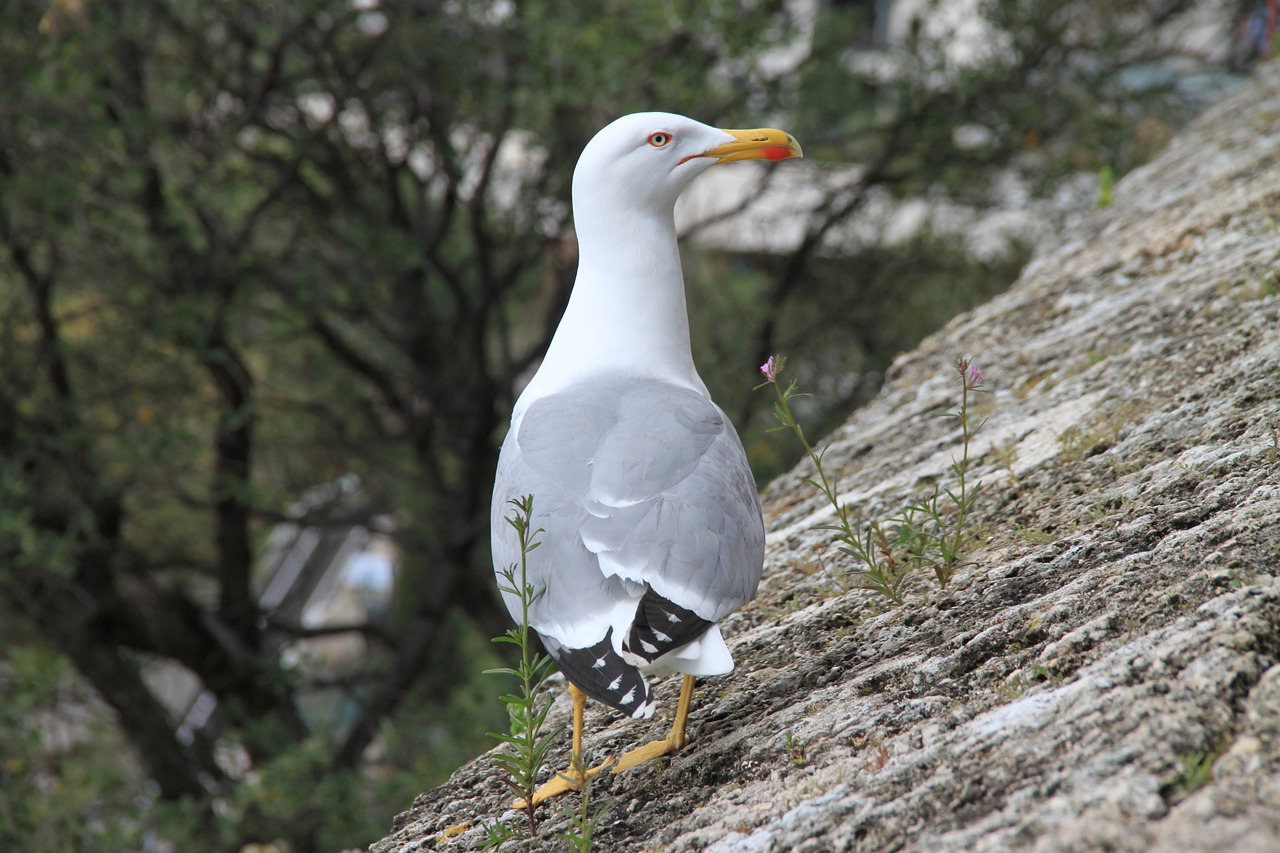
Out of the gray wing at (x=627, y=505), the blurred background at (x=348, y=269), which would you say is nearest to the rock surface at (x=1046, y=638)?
the gray wing at (x=627, y=505)

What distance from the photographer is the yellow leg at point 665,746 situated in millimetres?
2105

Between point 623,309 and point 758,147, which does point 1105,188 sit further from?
point 623,309

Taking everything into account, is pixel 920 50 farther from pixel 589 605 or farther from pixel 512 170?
pixel 589 605

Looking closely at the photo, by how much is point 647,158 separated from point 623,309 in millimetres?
427

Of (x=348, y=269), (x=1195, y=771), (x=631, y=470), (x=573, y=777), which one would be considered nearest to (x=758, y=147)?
(x=631, y=470)

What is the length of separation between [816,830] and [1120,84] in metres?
6.98

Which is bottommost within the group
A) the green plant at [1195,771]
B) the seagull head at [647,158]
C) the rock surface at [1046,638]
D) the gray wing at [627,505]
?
the green plant at [1195,771]

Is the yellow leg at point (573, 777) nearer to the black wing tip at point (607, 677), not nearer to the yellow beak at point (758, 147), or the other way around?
the black wing tip at point (607, 677)

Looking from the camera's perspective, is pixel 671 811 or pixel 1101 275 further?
pixel 1101 275

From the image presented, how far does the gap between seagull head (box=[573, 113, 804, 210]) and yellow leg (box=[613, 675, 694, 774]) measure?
136cm

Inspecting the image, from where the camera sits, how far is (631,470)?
2199 mm

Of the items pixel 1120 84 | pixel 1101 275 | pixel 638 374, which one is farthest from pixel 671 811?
pixel 1120 84

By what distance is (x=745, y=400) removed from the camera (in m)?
7.34

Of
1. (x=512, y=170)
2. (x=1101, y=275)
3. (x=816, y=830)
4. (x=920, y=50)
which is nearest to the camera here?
(x=816, y=830)
